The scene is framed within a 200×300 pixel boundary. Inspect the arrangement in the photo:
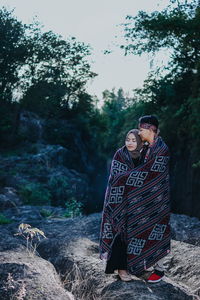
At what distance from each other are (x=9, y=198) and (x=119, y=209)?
1075 centimetres

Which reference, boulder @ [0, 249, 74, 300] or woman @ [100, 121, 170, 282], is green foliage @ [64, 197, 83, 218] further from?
woman @ [100, 121, 170, 282]

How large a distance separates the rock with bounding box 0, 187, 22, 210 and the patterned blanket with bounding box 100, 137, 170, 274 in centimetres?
879

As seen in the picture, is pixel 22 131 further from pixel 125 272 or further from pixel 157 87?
pixel 125 272

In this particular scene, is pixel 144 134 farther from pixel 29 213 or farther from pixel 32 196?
pixel 32 196

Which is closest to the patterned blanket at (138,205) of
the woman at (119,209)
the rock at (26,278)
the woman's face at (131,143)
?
the woman at (119,209)

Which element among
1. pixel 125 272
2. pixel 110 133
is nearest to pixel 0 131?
pixel 110 133

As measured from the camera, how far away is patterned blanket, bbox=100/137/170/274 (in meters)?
4.43

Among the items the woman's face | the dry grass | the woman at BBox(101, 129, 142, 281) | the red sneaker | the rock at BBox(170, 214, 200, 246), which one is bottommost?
the rock at BBox(170, 214, 200, 246)

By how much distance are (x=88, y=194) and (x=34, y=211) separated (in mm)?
12743

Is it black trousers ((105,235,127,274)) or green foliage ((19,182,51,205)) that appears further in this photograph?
green foliage ((19,182,51,205))

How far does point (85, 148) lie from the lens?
3331 cm

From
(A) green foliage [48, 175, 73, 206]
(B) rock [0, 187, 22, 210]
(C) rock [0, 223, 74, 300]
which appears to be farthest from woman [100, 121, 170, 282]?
(A) green foliage [48, 175, 73, 206]

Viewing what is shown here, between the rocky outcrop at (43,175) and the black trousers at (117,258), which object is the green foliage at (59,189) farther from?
the black trousers at (117,258)

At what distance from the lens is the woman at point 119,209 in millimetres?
Answer: 4457
